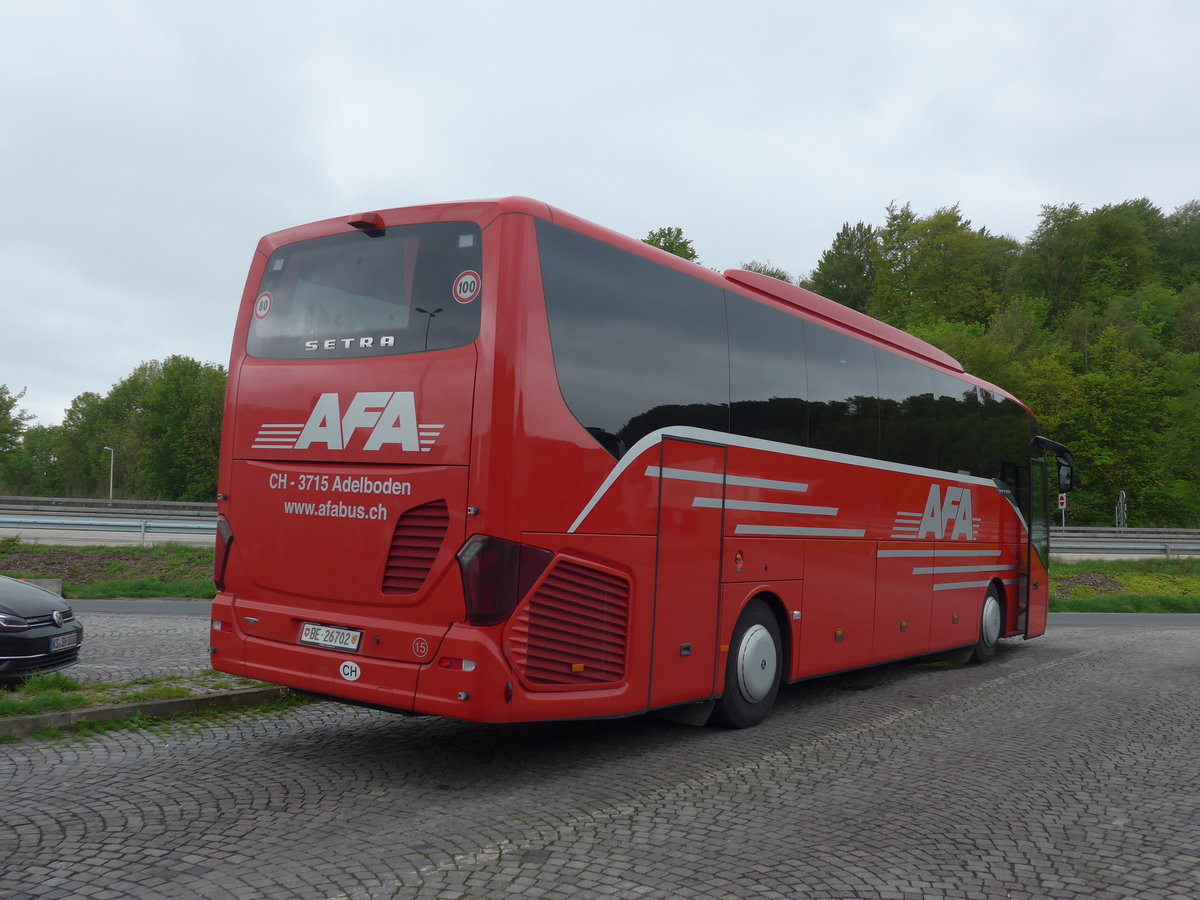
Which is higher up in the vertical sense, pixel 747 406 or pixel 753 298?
pixel 753 298

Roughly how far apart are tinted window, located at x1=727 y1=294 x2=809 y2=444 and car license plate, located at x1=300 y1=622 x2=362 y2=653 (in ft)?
10.8

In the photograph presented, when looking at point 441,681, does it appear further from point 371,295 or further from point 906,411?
point 906,411

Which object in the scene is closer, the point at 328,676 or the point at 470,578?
the point at 470,578

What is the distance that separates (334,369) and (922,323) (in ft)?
193

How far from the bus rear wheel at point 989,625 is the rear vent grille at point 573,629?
25.9 feet

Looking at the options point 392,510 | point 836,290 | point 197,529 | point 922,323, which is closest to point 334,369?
point 392,510

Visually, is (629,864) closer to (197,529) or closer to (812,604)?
(812,604)

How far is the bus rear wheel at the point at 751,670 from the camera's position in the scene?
795 cm

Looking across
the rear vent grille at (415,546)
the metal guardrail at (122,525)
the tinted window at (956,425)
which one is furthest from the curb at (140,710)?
the metal guardrail at (122,525)

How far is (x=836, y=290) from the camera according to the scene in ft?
234

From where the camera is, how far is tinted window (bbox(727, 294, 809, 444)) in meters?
8.09

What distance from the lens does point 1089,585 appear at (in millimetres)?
26469

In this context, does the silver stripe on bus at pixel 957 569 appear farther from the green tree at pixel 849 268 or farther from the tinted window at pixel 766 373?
the green tree at pixel 849 268

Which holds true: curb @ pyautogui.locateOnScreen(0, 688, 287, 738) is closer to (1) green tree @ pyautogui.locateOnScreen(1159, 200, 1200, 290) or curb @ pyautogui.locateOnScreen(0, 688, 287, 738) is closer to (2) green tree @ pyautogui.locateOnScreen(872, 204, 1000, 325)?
(2) green tree @ pyautogui.locateOnScreen(872, 204, 1000, 325)
